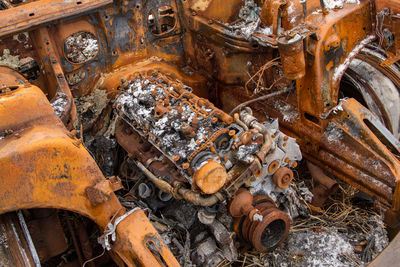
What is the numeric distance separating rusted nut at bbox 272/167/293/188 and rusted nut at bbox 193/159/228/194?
55 centimetres

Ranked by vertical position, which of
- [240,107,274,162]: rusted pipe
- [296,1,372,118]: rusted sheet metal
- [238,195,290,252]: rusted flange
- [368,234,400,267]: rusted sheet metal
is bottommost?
[238,195,290,252]: rusted flange

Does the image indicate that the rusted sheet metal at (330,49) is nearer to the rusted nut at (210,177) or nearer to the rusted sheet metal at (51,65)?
the rusted nut at (210,177)

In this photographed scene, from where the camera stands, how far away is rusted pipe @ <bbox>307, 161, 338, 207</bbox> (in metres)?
3.69

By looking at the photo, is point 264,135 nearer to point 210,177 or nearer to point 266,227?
point 210,177

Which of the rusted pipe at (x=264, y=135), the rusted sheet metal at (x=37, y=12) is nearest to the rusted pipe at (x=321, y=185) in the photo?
the rusted pipe at (x=264, y=135)

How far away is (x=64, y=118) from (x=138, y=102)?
0.67 m

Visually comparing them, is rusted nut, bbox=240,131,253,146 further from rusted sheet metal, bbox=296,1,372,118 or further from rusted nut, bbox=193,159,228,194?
rusted sheet metal, bbox=296,1,372,118

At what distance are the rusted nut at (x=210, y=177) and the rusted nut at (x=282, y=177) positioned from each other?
0.55 meters

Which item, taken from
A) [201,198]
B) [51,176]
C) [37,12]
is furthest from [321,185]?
[37,12]

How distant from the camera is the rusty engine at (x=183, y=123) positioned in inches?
91.4

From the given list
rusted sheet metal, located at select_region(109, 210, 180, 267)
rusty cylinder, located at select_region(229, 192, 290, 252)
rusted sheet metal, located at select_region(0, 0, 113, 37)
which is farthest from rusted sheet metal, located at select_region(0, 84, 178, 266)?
rusted sheet metal, located at select_region(0, 0, 113, 37)

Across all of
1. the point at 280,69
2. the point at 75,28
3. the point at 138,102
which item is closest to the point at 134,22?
the point at 75,28

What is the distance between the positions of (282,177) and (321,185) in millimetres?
829

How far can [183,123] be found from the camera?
118 inches
